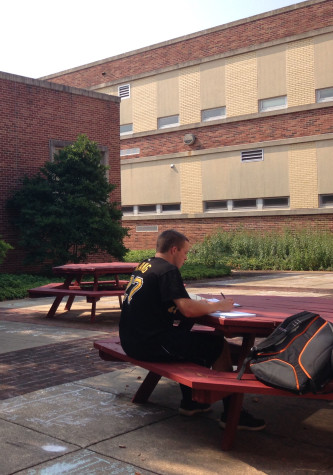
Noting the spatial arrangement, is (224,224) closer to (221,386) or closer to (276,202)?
(276,202)

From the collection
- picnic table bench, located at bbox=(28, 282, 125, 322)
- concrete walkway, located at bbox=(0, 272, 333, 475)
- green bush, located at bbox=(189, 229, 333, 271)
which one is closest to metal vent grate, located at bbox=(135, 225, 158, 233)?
green bush, located at bbox=(189, 229, 333, 271)

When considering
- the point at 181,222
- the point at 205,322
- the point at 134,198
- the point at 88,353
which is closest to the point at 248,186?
the point at 181,222

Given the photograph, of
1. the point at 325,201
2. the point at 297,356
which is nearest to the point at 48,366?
the point at 297,356

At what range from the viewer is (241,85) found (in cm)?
2500

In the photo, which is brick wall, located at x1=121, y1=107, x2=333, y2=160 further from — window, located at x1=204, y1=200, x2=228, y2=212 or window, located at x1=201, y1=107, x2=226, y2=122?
window, located at x1=204, y1=200, x2=228, y2=212

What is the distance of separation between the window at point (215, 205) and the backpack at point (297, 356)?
2197 cm

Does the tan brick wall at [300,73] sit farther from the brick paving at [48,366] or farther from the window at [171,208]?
the brick paving at [48,366]

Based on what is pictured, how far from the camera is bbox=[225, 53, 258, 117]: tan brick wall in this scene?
24656 millimetres

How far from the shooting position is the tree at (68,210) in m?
16.0

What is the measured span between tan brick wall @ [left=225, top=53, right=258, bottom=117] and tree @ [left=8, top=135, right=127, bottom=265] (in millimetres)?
10142

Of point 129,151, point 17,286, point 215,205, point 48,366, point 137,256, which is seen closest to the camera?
point 48,366

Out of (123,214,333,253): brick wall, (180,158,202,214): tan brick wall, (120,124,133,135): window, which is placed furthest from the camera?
(120,124,133,135): window

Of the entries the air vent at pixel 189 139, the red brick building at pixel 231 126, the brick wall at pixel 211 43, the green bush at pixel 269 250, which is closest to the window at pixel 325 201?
the red brick building at pixel 231 126

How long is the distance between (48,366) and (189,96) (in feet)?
72.7
